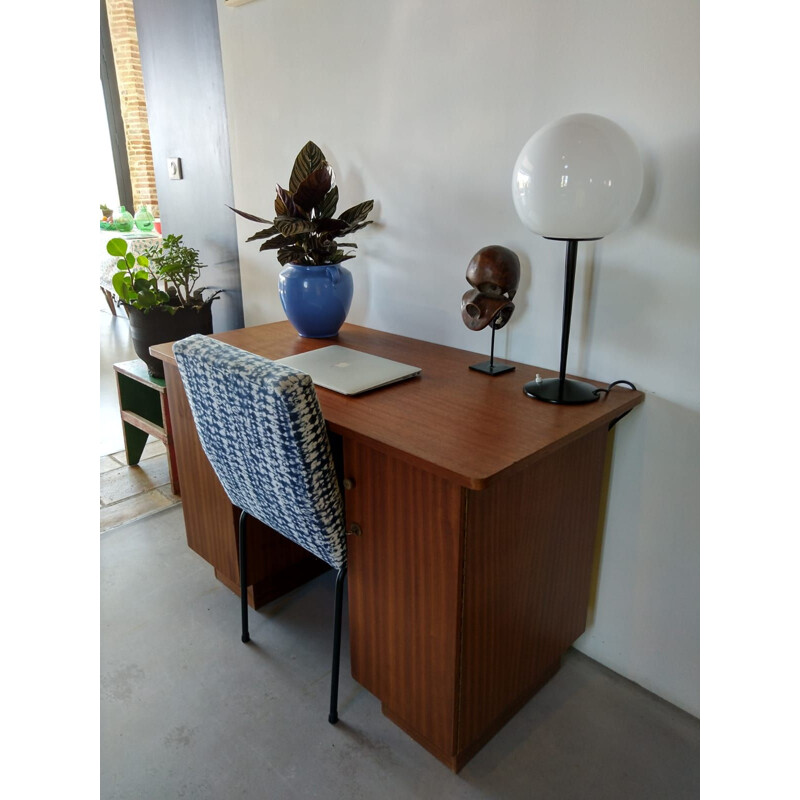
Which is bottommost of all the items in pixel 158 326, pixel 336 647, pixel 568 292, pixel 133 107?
pixel 336 647

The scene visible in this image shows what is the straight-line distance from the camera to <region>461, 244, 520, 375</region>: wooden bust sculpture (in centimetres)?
132

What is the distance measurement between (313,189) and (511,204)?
543 mm

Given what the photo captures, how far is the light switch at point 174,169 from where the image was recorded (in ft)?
8.52

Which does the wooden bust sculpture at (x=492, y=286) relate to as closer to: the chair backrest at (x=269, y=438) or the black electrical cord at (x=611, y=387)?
the black electrical cord at (x=611, y=387)

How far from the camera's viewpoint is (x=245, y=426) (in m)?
1.16

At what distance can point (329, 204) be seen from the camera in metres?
1.71

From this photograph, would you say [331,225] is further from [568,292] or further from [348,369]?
[568,292]

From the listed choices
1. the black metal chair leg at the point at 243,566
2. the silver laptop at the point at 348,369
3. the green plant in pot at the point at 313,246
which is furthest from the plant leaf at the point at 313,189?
the black metal chair leg at the point at 243,566

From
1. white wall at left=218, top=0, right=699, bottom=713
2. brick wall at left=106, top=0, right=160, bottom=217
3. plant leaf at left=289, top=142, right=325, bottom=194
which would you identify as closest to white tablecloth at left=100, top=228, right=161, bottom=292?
brick wall at left=106, top=0, right=160, bottom=217

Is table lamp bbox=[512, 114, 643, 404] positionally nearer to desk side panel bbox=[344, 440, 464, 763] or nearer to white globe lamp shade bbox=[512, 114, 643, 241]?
white globe lamp shade bbox=[512, 114, 643, 241]

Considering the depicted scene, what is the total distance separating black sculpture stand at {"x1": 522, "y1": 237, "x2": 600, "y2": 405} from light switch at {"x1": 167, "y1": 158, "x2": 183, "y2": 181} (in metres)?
2.00

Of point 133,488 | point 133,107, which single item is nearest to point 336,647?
point 133,488

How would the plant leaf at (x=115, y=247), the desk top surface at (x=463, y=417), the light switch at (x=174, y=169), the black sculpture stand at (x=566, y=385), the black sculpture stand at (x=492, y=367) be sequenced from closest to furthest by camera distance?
1. the desk top surface at (x=463, y=417)
2. the black sculpture stand at (x=566, y=385)
3. the black sculpture stand at (x=492, y=367)
4. the plant leaf at (x=115, y=247)
5. the light switch at (x=174, y=169)
